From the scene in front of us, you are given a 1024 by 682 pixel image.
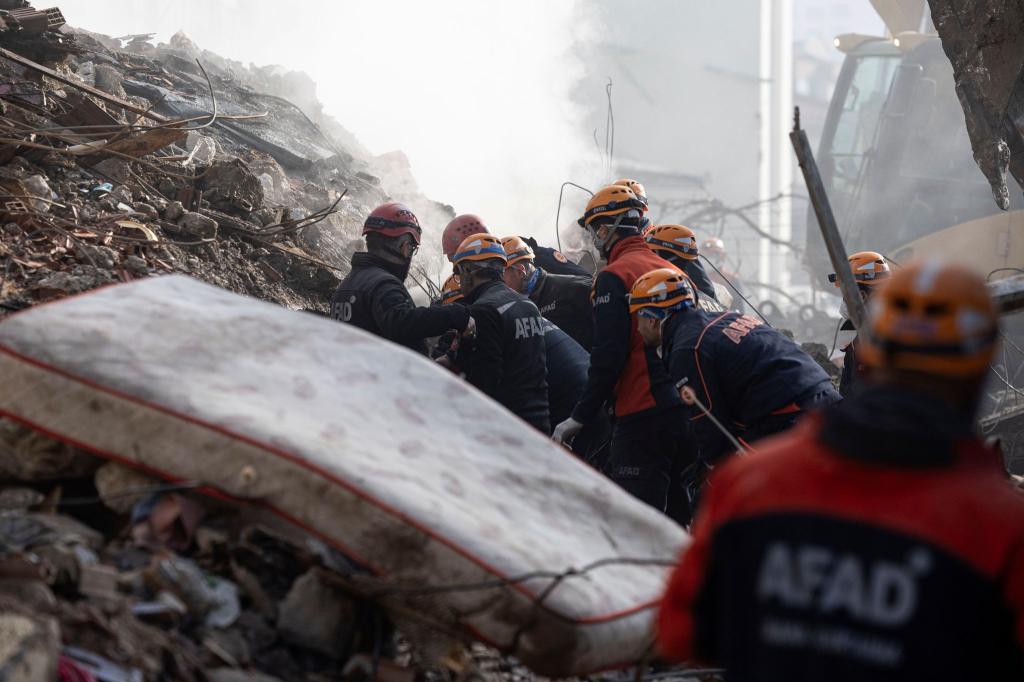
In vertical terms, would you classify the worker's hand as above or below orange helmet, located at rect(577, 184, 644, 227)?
below

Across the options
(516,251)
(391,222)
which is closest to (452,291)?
(516,251)

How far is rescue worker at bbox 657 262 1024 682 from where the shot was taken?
1.63 m

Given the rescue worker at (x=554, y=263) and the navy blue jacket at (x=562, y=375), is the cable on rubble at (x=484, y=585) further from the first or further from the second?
the rescue worker at (x=554, y=263)

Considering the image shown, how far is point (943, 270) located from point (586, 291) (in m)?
5.71

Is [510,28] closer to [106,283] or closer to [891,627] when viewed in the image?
[106,283]

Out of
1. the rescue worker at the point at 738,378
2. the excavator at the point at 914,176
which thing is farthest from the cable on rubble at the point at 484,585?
the excavator at the point at 914,176

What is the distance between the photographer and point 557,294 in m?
7.46

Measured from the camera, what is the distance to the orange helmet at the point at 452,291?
6.63m

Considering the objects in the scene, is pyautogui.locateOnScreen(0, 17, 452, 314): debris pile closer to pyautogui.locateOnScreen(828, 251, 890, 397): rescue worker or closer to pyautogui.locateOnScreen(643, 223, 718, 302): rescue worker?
pyautogui.locateOnScreen(643, 223, 718, 302): rescue worker

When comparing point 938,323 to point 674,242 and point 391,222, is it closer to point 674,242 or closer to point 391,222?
point 391,222

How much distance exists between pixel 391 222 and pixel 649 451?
6.27ft

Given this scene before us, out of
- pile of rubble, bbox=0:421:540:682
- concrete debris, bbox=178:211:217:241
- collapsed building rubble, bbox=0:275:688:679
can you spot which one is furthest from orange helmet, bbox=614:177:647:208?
pile of rubble, bbox=0:421:540:682

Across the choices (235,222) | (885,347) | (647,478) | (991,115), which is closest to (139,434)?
(885,347)

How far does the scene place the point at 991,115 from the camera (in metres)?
6.86
